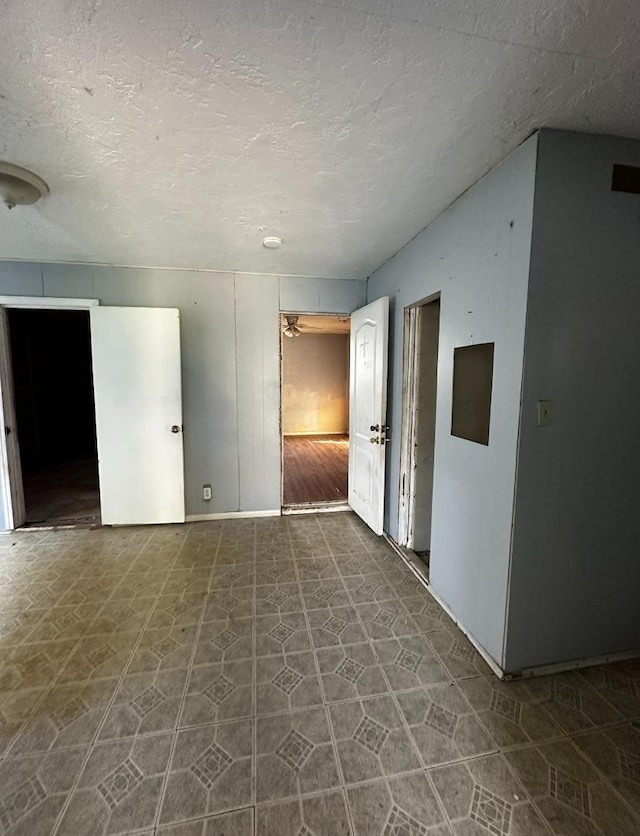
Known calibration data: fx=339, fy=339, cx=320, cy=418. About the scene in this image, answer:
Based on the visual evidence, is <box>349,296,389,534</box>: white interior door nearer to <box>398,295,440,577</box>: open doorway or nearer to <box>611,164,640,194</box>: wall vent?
<box>398,295,440,577</box>: open doorway

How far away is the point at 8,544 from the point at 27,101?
3195mm

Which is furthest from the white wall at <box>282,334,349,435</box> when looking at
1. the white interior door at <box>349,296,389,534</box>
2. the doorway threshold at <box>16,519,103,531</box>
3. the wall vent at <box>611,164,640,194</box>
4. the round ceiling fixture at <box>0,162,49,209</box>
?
the wall vent at <box>611,164,640,194</box>

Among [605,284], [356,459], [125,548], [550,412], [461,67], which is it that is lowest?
[125,548]

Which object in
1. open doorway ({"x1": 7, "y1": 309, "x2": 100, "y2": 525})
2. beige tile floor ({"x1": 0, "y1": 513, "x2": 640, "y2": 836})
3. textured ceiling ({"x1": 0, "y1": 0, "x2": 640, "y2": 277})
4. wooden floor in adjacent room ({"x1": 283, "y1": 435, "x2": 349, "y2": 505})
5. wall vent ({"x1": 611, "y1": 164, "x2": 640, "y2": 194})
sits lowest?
beige tile floor ({"x1": 0, "y1": 513, "x2": 640, "y2": 836})

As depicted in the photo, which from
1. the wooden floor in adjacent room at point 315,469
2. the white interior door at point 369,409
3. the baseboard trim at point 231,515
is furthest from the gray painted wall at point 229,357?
the wooden floor in adjacent room at point 315,469

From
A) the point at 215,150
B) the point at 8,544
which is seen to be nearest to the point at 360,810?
the point at 215,150

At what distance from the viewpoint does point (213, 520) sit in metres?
3.41

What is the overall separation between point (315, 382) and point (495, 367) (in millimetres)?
7059

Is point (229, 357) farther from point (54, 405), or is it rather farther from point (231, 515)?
point (54, 405)

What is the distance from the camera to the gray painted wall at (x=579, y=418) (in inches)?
56.6

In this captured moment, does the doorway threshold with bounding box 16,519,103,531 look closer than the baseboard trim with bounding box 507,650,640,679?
No

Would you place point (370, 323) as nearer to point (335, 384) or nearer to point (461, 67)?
point (461, 67)

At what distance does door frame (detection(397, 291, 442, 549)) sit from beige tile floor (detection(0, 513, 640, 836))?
631mm

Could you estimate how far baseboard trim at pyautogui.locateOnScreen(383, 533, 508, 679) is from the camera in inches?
64.3
